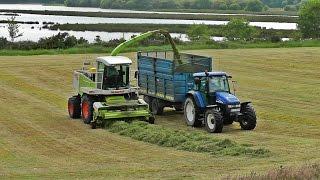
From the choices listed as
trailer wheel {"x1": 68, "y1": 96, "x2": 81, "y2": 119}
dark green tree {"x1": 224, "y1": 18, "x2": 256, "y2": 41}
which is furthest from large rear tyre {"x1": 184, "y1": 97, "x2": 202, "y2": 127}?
dark green tree {"x1": 224, "y1": 18, "x2": 256, "y2": 41}

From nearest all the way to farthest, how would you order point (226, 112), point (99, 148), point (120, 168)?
point (120, 168), point (99, 148), point (226, 112)

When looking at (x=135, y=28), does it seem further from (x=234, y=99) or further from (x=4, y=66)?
(x=234, y=99)

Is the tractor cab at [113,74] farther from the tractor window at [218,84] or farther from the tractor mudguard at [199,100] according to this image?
the tractor window at [218,84]

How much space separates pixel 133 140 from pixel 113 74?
14.4 feet

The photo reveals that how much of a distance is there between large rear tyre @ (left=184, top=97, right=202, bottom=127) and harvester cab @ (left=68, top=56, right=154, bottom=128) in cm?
129

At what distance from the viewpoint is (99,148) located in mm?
20516

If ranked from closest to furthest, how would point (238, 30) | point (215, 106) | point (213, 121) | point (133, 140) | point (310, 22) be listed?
point (133, 140), point (213, 121), point (215, 106), point (238, 30), point (310, 22)

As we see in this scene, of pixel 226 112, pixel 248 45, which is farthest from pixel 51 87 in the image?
pixel 248 45

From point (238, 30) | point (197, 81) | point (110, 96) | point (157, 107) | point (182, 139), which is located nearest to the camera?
point (182, 139)

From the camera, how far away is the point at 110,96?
2502 cm

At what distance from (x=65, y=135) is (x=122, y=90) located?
3076 mm

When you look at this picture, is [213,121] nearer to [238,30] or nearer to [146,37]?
[146,37]

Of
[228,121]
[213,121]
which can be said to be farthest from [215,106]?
[228,121]

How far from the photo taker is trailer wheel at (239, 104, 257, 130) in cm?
2320
